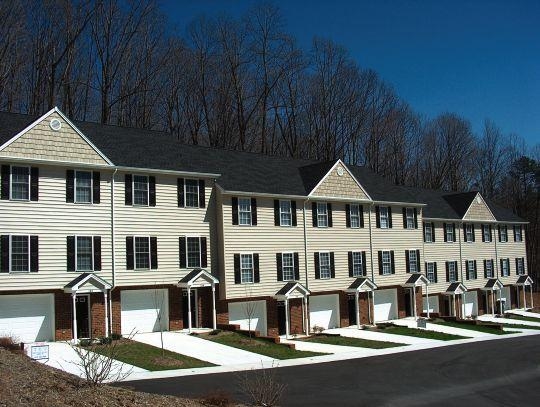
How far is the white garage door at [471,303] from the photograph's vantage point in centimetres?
5700

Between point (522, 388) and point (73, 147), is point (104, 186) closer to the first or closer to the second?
point (73, 147)

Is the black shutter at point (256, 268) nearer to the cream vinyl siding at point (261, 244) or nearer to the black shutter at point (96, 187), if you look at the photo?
the cream vinyl siding at point (261, 244)

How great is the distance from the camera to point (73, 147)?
3103 cm

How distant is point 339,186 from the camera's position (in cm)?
4375

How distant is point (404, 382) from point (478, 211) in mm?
38978

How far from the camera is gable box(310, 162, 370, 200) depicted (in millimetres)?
42625

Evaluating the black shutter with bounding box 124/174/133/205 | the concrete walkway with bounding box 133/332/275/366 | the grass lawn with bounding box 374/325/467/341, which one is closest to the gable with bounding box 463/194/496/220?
the grass lawn with bounding box 374/325/467/341

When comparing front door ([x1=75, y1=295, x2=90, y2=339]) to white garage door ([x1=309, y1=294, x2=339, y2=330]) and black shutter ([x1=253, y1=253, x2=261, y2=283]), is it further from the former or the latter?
white garage door ([x1=309, y1=294, x2=339, y2=330])

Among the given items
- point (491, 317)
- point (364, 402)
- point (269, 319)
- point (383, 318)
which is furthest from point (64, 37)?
point (491, 317)

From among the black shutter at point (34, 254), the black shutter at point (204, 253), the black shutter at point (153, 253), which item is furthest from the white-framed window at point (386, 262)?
the black shutter at point (34, 254)

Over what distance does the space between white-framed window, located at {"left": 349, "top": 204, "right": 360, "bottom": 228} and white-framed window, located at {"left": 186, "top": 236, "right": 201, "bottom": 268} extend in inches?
517

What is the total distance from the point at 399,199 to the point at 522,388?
86.9 feet

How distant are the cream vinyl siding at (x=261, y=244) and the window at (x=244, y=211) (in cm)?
38

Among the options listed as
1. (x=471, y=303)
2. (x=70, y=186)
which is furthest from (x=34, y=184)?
(x=471, y=303)
